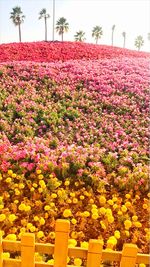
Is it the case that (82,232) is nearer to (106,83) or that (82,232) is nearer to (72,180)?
(72,180)

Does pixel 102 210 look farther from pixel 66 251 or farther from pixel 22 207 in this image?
pixel 66 251

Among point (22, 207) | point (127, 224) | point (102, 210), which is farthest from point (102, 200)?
point (22, 207)

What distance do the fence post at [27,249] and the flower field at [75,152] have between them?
3.41 feet

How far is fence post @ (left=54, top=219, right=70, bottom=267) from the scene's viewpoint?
338 centimetres

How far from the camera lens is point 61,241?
3.46 meters

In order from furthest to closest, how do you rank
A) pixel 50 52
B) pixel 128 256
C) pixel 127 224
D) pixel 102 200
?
1. pixel 50 52
2. pixel 102 200
3. pixel 127 224
4. pixel 128 256

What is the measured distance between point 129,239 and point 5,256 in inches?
79.9

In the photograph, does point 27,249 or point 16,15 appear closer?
point 27,249

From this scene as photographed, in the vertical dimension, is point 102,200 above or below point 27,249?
below

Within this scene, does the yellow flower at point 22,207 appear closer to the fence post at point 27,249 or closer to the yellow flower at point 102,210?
the yellow flower at point 102,210

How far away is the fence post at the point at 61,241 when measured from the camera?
338 centimetres

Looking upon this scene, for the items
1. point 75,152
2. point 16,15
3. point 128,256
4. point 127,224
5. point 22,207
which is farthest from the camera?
point 16,15

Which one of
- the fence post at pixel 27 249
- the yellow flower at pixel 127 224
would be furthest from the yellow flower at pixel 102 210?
the fence post at pixel 27 249

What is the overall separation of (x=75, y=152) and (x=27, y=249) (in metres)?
4.16
